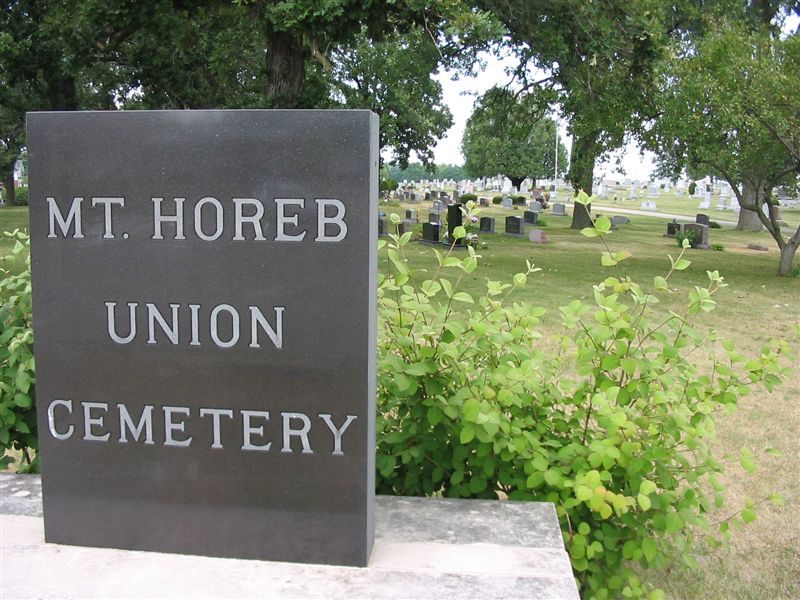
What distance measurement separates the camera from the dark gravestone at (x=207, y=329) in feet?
7.89

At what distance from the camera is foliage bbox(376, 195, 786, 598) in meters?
2.68

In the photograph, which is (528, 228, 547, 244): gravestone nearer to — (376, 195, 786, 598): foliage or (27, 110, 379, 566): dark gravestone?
(376, 195, 786, 598): foliage

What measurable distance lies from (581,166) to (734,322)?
9.95m

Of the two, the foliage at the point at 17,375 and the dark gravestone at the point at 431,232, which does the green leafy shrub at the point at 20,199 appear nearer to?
the dark gravestone at the point at 431,232

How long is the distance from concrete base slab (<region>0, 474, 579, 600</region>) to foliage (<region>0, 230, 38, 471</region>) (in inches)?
20.1

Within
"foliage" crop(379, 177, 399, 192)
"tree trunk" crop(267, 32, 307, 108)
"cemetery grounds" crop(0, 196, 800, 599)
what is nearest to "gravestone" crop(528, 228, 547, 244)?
"cemetery grounds" crop(0, 196, 800, 599)

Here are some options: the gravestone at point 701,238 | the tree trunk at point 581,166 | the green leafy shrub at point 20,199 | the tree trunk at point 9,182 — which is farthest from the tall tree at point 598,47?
the green leafy shrub at point 20,199

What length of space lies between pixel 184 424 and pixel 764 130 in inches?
574

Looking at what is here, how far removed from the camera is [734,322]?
11.3 metres

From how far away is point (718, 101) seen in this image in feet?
45.8

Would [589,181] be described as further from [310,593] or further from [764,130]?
[310,593]

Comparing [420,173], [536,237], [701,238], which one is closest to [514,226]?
[536,237]

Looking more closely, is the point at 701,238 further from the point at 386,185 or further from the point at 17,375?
the point at 17,375

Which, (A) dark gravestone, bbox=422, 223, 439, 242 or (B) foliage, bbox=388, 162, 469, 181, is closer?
(A) dark gravestone, bbox=422, 223, 439, 242
